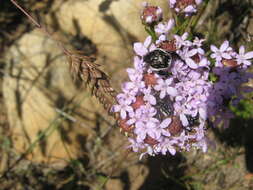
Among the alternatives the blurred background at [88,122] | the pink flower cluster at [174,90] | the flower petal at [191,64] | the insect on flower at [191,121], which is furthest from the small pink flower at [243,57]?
the blurred background at [88,122]

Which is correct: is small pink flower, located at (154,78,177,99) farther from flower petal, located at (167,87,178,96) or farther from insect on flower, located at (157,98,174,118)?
insect on flower, located at (157,98,174,118)

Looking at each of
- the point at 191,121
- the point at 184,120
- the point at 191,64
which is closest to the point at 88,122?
the point at 191,121

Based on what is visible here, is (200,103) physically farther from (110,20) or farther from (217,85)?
(110,20)

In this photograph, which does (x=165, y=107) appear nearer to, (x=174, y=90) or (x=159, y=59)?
(x=174, y=90)

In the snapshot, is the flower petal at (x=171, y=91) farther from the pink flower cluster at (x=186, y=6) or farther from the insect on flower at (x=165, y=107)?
the pink flower cluster at (x=186, y=6)

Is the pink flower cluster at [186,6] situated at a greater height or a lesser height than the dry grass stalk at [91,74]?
greater

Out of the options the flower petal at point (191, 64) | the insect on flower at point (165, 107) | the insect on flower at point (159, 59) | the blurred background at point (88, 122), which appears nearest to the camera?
the insect on flower at point (159, 59)

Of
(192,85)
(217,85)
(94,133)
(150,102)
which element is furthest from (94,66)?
(94,133)
